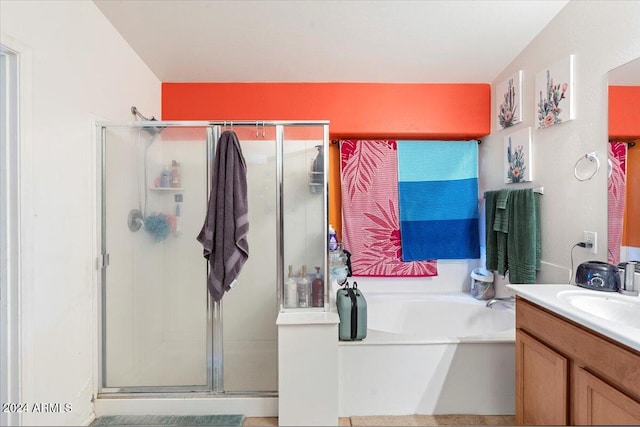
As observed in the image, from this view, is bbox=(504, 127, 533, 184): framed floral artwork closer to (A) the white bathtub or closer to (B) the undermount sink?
(B) the undermount sink

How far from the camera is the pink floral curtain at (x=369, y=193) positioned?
260 centimetres

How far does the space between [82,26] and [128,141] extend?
615 mm

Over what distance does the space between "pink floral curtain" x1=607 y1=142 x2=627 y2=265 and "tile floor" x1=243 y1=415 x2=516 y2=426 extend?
3.55 ft

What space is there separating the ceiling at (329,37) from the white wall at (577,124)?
0.61ft

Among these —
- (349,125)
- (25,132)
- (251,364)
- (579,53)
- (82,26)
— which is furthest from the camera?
(349,125)

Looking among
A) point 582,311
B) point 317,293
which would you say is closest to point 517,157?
point 582,311

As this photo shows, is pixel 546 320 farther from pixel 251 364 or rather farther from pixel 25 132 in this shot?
pixel 25 132

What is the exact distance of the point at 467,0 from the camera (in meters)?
1.72

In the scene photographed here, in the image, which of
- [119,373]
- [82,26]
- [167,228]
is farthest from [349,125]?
[119,373]

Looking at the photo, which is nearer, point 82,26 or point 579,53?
point 82,26

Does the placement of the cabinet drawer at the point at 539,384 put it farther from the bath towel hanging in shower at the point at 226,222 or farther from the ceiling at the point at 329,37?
the ceiling at the point at 329,37

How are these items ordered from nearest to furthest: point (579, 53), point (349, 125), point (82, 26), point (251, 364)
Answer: point (82, 26) < point (579, 53) < point (251, 364) < point (349, 125)

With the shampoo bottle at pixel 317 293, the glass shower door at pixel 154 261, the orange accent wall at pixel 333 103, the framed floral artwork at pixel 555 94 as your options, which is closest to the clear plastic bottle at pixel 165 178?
the glass shower door at pixel 154 261

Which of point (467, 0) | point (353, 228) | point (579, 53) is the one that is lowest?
point (353, 228)
